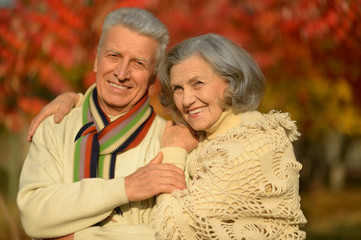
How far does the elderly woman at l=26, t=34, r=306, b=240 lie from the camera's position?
2592 millimetres

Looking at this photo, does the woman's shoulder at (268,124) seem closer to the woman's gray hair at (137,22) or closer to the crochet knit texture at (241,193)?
the crochet knit texture at (241,193)

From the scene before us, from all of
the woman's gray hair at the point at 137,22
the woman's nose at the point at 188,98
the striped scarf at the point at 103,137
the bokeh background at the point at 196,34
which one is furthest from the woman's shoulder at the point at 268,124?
the bokeh background at the point at 196,34

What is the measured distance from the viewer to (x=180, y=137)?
122 inches

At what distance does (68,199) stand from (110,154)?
46cm

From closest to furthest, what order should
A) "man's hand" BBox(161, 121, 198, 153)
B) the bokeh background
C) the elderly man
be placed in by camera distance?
1. the elderly man
2. "man's hand" BBox(161, 121, 198, 153)
3. the bokeh background

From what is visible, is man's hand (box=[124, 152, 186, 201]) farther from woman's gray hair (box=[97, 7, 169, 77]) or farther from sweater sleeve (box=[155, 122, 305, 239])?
woman's gray hair (box=[97, 7, 169, 77])

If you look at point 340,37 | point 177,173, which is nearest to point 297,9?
point 340,37

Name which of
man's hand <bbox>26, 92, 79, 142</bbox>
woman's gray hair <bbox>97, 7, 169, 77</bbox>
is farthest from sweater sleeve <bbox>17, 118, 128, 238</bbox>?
woman's gray hair <bbox>97, 7, 169, 77</bbox>

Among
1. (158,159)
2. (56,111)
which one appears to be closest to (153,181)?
(158,159)

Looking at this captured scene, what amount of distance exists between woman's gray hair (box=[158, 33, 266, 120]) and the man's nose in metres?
0.25

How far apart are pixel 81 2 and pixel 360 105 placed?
4767 millimetres

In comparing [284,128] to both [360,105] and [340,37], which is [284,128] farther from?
[360,105]

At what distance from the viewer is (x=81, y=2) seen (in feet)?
18.2

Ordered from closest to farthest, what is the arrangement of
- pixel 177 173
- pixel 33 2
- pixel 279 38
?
pixel 177 173 → pixel 33 2 → pixel 279 38
